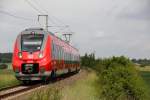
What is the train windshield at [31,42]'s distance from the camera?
29.0 m

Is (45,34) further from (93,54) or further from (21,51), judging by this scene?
(93,54)

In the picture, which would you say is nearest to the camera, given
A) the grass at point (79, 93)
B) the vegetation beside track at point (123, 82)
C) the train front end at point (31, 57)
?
the grass at point (79, 93)

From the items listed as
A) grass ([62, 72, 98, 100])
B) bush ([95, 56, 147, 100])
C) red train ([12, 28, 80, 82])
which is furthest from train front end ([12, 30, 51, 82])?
bush ([95, 56, 147, 100])

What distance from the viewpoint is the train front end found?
94.5 ft

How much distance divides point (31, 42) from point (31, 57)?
0.94 metres

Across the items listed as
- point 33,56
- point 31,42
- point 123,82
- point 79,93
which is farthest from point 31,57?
point 79,93

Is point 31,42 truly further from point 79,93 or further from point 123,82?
point 79,93

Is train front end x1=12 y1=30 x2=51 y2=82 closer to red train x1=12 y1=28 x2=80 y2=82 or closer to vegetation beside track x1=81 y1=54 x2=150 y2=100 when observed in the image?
red train x1=12 y1=28 x2=80 y2=82

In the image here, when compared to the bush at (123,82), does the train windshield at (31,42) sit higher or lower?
higher

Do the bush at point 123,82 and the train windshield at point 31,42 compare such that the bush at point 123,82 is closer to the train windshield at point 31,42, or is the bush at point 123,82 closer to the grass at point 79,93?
the grass at point 79,93

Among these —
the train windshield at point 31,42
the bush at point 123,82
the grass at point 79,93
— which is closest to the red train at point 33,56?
the train windshield at point 31,42

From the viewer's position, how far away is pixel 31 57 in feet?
94.5

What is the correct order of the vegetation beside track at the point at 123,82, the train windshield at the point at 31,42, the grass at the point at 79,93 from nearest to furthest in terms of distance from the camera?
the grass at the point at 79,93 → the vegetation beside track at the point at 123,82 → the train windshield at the point at 31,42

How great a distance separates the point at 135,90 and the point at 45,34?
705 centimetres
